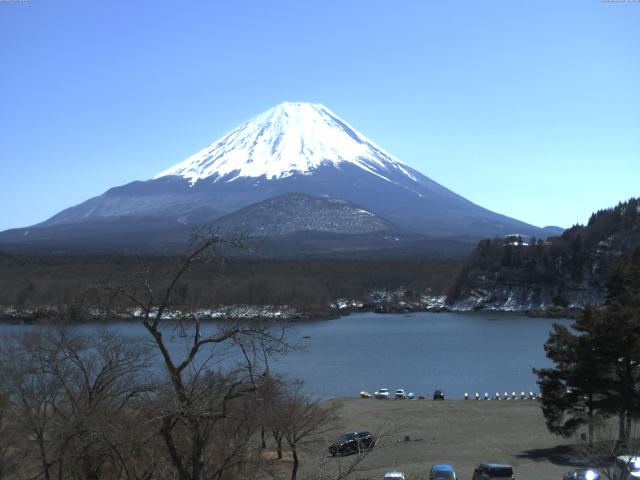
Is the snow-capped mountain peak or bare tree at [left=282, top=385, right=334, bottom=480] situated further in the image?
the snow-capped mountain peak

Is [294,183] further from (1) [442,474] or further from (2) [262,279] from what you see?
(1) [442,474]

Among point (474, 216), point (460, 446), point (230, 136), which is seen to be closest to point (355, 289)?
point (460, 446)

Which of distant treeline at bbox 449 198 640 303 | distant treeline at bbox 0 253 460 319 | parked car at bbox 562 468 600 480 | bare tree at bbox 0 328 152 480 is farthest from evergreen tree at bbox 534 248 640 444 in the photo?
distant treeline at bbox 449 198 640 303

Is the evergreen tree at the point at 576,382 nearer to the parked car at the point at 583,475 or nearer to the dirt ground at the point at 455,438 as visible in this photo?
the dirt ground at the point at 455,438

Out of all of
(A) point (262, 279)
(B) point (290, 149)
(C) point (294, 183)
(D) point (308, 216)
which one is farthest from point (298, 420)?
(B) point (290, 149)

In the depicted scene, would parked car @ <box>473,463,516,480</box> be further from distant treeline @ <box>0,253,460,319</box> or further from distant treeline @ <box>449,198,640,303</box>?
distant treeline @ <box>449,198,640,303</box>

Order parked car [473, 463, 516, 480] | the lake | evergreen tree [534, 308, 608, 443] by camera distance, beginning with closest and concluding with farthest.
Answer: parked car [473, 463, 516, 480], evergreen tree [534, 308, 608, 443], the lake

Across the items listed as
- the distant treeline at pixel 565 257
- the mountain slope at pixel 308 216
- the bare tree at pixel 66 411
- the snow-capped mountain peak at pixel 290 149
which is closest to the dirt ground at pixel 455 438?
the bare tree at pixel 66 411
